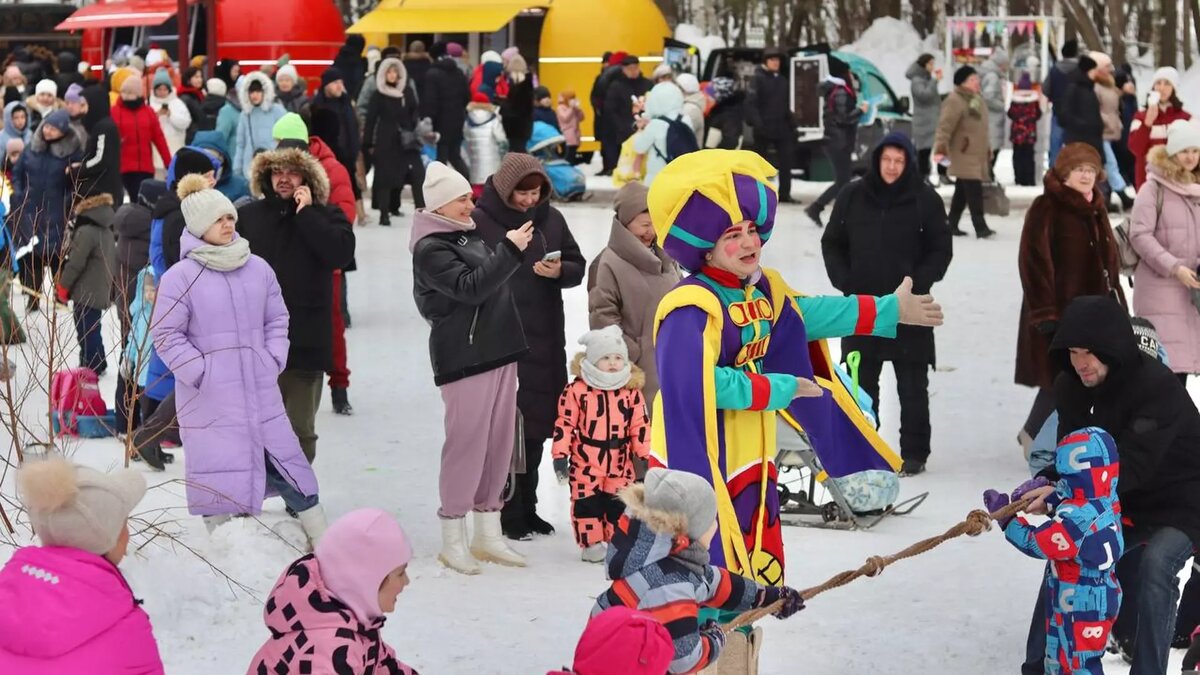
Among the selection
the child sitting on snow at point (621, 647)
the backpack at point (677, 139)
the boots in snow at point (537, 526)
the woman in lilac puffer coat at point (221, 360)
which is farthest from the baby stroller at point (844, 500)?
the backpack at point (677, 139)

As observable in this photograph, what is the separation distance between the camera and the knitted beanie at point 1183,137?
324 inches

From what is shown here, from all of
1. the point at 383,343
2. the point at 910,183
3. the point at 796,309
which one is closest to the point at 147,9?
the point at 383,343

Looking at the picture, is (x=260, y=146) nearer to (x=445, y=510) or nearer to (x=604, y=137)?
(x=604, y=137)

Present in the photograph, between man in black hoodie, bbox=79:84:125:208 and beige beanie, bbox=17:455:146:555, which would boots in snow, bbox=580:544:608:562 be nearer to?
beige beanie, bbox=17:455:146:555

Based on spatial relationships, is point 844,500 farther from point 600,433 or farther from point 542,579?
point 542,579

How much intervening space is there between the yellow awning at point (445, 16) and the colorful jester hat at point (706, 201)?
19.8 m

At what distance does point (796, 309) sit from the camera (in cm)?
493

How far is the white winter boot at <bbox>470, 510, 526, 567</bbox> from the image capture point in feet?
23.2

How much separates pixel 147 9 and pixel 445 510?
23.2m

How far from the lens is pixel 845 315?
4.98 m

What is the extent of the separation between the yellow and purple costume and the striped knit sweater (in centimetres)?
27

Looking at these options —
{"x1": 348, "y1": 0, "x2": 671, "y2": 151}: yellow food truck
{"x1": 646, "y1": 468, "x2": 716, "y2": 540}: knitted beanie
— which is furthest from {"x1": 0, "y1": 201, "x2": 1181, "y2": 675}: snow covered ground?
{"x1": 348, "y1": 0, "x2": 671, "y2": 151}: yellow food truck

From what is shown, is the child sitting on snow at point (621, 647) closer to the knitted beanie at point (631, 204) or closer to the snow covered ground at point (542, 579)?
the snow covered ground at point (542, 579)

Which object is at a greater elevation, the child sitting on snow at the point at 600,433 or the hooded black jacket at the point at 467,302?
the hooded black jacket at the point at 467,302
